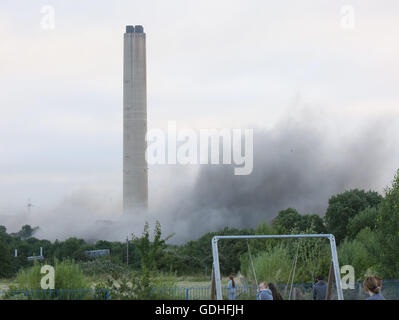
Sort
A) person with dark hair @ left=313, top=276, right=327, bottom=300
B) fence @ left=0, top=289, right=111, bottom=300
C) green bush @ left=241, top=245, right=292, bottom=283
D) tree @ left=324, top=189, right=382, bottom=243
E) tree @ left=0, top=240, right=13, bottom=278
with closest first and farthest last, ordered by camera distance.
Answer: person with dark hair @ left=313, top=276, right=327, bottom=300, fence @ left=0, top=289, right=111, bottom=300, green bush @ left=241, top=245, right=292, bottom=283, tree @ left=0, top=240, right=13, bottom=278, tree @ left=324, top=189, right=382, bottom=243

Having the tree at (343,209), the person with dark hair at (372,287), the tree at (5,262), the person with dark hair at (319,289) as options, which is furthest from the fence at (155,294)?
the tree at (343,209)

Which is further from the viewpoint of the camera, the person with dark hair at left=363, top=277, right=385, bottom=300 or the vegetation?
the vegetation

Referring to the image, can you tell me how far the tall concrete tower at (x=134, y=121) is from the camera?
366 ft

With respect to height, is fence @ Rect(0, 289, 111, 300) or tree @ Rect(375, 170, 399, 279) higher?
tree @ Rect(375, 170, 399, 279)

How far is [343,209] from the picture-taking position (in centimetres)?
6512

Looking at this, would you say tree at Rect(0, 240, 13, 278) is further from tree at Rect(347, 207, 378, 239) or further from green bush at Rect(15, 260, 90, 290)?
green bush at Rect(15, 260, 90, 290)

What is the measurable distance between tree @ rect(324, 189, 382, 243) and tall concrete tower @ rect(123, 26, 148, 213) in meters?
51.9

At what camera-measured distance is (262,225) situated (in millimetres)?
42406

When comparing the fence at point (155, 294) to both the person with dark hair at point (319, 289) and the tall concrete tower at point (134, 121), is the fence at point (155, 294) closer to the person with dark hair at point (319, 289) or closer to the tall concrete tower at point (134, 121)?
the person with dark hair at point (319, 289)

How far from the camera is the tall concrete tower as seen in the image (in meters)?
111

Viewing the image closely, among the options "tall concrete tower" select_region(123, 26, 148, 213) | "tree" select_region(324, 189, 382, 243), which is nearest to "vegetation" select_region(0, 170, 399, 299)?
"tree" select_region(324, 189, 382, 243)

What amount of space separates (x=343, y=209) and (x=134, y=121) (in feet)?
182

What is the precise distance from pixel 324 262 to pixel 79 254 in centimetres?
3830
